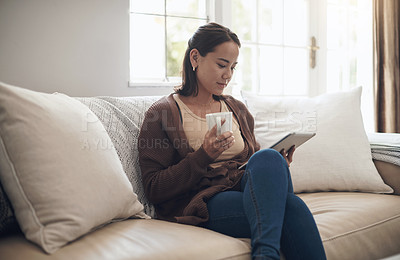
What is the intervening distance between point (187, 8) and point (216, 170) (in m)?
1.62

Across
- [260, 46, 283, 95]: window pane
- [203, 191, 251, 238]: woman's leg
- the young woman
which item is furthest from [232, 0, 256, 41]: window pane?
[203, 191, 251, 238]: woman's leg

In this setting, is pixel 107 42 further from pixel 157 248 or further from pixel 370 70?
pixel 370 70

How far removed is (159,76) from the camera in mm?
2775

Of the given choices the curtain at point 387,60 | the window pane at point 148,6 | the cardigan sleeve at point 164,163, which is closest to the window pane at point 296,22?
the curtain at point 387,60

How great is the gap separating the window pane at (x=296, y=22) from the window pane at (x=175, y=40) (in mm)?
1041

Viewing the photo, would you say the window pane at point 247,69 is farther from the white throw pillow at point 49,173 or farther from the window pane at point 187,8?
the white throw pillow at point 49,173

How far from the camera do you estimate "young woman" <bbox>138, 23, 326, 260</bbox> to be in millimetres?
1293

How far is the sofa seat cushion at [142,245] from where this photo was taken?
3.59ft

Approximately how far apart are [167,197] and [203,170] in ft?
0.56

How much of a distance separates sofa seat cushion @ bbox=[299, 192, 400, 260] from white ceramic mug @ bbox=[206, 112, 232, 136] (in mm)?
491

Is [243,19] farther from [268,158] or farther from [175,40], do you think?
[268,158]

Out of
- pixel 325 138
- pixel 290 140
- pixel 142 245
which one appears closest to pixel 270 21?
pixel 325 138

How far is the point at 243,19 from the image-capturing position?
326cm

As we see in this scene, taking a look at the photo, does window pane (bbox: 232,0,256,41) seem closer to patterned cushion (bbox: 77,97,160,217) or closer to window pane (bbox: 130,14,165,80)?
window pane (bbox: 130,14,165,80)
